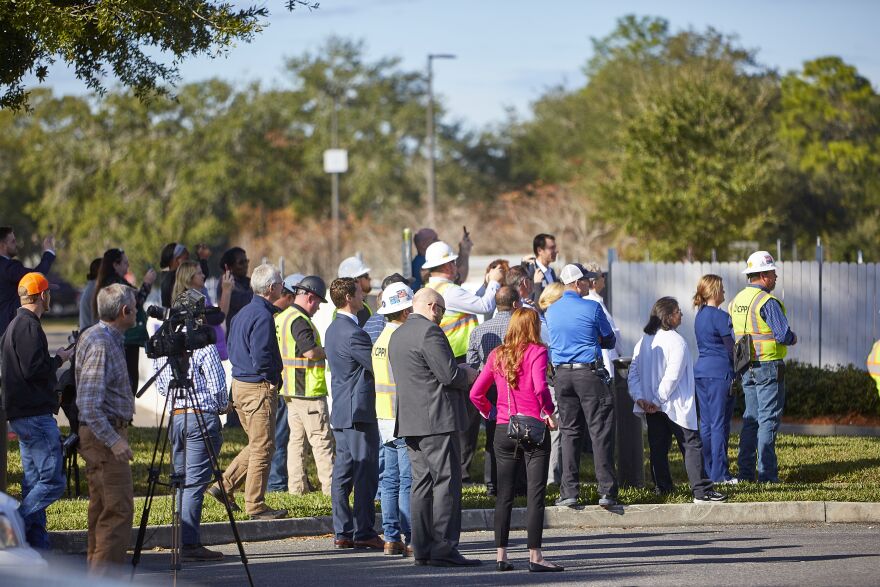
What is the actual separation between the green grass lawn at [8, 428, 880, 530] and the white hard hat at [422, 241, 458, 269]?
2112 mm

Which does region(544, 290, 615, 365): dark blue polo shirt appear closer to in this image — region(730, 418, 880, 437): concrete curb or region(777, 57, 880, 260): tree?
region(730, 418, 880, 437): concrete curb

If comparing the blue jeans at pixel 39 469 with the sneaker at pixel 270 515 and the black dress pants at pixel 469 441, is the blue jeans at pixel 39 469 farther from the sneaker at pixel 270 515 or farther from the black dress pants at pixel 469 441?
the black dress pants at pixel 469 441

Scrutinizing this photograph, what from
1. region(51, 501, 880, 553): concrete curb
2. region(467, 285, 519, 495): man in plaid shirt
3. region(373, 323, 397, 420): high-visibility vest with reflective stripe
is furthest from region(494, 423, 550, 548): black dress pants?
region(51, 501, 880, 553): concrete curb


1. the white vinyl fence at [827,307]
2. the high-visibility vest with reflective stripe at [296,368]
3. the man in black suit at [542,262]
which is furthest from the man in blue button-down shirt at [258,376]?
the white vinyl fence at [827,307]

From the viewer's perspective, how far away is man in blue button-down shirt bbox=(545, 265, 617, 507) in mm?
11453

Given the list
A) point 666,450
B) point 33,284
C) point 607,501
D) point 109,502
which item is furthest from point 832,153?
point 109,502

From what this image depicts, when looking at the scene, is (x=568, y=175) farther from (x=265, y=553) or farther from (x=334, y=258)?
(x=265, y=553)

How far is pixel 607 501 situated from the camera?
1142 cm

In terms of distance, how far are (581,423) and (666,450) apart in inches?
Answer: 39.4

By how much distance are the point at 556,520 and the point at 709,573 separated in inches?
97.4

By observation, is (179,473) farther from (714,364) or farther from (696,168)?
(696,168)

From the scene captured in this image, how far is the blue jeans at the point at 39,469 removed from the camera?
30.7 ft

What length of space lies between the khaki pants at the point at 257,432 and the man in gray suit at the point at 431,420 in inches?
82.0

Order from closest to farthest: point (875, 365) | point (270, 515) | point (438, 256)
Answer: point (875, 365), point (270, 515), point (438, 256)
